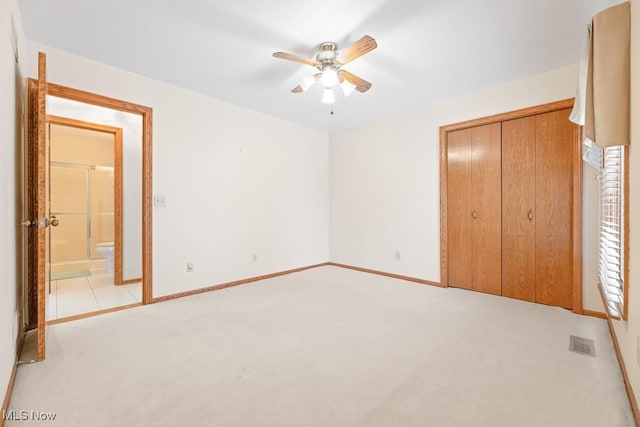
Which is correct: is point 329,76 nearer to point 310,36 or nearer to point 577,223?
point 310,36

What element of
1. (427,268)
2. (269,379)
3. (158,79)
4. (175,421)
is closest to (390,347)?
(269,379)

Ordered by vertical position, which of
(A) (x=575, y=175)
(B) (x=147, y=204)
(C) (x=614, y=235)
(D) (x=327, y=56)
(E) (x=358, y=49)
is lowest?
(C) (x=614, y=235)

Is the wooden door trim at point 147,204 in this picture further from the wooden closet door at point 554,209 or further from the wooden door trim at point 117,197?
the wooden closet door at point 554,209

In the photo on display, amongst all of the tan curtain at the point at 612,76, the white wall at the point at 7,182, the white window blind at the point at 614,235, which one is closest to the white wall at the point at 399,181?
the white window blind at the point at 614,235

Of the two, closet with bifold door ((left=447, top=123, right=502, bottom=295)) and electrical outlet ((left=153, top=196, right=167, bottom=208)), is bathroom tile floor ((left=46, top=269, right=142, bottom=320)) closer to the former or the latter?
electrical outlet ((left=153, top=196, right=167, bottom=208))

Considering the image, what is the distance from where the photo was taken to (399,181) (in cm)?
413

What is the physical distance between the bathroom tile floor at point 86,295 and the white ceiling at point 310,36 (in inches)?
92.4

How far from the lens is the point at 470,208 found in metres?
3.50

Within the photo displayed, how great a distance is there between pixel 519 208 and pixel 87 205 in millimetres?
7079

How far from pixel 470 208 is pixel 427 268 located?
3.05 ft

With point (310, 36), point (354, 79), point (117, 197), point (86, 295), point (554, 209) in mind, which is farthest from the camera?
point (117, 197)

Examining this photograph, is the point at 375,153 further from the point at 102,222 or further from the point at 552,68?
the point at 102,222

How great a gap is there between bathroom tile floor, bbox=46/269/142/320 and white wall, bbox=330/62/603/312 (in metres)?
3.01

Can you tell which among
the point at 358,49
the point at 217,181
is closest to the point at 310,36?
the point at 358,49
